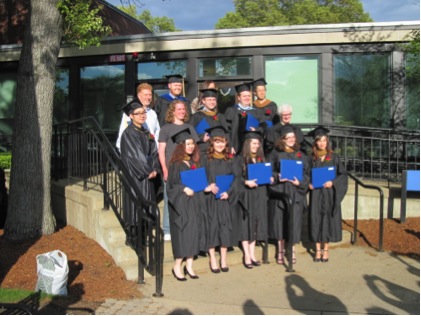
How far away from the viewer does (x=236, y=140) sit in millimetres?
7207

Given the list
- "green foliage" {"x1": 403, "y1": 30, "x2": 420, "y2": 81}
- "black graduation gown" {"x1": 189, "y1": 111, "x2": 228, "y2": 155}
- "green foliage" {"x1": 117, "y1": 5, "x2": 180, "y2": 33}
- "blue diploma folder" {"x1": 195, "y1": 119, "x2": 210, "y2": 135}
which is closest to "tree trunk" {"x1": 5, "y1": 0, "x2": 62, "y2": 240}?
"black graduation gown" {"x1": 189, "y1": 111, "x2": 228, "y2": 155}

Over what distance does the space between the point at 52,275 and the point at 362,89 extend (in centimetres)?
834

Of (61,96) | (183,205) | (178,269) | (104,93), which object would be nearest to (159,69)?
(104,93)

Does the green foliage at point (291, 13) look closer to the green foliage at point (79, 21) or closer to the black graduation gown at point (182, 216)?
the green foliage at point (79, 21)

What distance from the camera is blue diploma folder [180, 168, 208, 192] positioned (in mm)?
5711

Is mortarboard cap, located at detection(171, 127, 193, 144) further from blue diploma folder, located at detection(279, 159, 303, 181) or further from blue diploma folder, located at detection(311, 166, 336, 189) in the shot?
blue diploma folder, located at detection(311, 166, 336, 189)

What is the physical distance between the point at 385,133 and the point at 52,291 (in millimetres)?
8081

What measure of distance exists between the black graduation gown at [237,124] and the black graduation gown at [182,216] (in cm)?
150

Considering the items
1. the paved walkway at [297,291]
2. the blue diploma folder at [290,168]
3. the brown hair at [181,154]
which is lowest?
the paved walkway at [297,291]

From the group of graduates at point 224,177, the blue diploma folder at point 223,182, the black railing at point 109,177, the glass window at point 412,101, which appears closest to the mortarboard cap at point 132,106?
the group of graduates at point 224,177

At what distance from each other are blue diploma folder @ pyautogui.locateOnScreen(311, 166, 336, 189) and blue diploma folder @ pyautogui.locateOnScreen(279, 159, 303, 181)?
0.93 feet

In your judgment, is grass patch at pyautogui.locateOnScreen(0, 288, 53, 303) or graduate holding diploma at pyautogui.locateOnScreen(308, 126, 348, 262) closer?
grass patch at pyautogui.locateOnScreen(0, 288, 53, 303)

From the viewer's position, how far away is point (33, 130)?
7328 mm

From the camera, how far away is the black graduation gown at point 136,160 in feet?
20.4
